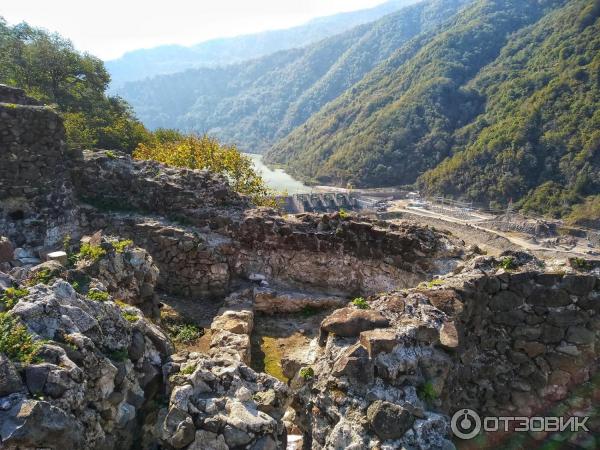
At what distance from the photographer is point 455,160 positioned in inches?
3671

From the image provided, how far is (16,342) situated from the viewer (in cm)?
439

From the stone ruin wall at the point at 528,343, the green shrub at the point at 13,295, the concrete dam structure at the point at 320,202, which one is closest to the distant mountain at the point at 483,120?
the concrete dam structure at the point at 320,202

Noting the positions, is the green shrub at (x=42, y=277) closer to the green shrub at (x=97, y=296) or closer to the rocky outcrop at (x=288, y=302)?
the green shrub at (x=97, y=296)

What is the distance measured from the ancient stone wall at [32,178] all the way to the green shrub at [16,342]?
24.9 feet

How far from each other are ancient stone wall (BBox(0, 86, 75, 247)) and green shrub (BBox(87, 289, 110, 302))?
6409mm

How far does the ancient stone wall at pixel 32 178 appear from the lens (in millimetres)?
→ 11133

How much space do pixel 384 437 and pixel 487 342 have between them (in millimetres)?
2939

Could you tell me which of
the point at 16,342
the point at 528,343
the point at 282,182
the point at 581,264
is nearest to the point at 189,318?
the point at 16,342

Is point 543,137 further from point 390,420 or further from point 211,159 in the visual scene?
point 390,420

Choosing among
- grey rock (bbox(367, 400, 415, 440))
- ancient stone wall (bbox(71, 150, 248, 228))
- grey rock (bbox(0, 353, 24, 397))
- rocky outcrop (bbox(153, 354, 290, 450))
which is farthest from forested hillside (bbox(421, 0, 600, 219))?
grey rock (bbox(0, 353, 24, 397))

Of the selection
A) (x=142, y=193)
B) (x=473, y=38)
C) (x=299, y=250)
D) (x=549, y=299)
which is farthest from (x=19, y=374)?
(x=473, y=38)

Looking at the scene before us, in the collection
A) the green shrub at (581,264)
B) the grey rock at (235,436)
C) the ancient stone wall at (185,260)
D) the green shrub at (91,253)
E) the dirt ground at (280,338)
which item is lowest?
the dirt ground at (280,338)

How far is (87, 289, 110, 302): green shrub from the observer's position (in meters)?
5.87

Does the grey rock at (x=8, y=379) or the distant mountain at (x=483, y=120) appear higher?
the grey rock at (x=8, y=379)
